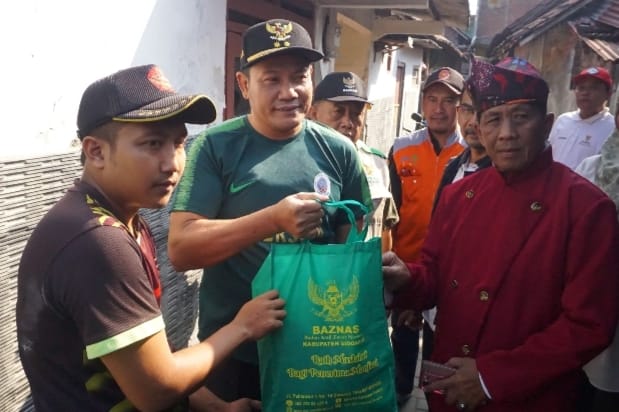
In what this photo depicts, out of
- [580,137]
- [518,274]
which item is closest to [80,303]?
[518,274]

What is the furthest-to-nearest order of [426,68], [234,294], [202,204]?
1. [426,68]
2. [234,294]
3. [202,204]

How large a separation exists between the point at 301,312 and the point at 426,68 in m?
19.0

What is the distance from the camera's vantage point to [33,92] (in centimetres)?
219

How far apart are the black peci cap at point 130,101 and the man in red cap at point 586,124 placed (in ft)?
15.2

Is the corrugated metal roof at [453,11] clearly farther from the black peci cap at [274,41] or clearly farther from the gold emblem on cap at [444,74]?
the black peci cap at [274,41]

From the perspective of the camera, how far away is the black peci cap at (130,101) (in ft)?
4.07

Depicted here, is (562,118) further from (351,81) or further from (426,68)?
(426,68)

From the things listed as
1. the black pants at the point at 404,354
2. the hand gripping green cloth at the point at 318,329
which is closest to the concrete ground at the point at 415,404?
the black pants at the point at 404,354

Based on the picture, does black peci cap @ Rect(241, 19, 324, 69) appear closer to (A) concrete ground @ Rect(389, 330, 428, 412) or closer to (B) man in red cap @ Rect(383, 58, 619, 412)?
(B) man in red cap @ Rect(383, 58, 619, 412)

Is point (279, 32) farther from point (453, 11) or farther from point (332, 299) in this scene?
point (453, 11)

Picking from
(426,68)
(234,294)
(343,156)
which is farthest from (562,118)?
(426,68)

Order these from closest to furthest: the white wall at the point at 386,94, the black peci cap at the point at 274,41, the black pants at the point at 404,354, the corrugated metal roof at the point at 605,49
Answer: the black peci cap at the point at 274,41, the black pants at the point at 404,354, the corrugated metal roof at the point at 605,49, the white wall at the point at 386,94

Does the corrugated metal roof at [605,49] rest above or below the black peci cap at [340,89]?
above

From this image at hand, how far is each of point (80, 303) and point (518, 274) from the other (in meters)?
1.33
